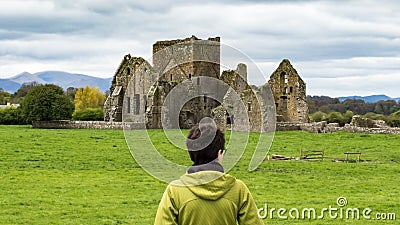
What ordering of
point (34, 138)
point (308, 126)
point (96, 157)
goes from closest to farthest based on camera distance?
point (96, 157) → point (34, 138) → point (308, 126)

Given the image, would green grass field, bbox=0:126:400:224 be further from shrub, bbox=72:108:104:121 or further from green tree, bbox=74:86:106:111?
green tree, bbox=74:86:106:111

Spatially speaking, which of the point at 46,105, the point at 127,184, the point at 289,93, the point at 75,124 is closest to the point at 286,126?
the point at 289,93

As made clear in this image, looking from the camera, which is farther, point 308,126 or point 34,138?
point 308,126

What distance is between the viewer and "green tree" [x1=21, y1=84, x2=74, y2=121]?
58281 millimetres

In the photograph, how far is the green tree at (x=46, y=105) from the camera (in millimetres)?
58281

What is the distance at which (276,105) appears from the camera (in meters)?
64.7

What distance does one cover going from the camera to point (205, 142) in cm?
551

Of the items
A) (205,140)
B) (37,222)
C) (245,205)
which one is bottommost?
(37,222)

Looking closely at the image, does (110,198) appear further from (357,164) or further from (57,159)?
(357,164)

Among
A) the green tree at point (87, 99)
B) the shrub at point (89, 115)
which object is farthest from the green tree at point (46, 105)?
the green tree at point (87, 99)

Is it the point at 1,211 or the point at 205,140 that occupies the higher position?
the point at 205,140

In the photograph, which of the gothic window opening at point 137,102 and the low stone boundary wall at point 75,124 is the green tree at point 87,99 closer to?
the gothic window opening at point 137,102

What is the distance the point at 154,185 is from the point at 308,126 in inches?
1317

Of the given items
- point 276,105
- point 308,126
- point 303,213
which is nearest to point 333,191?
point 303,213
